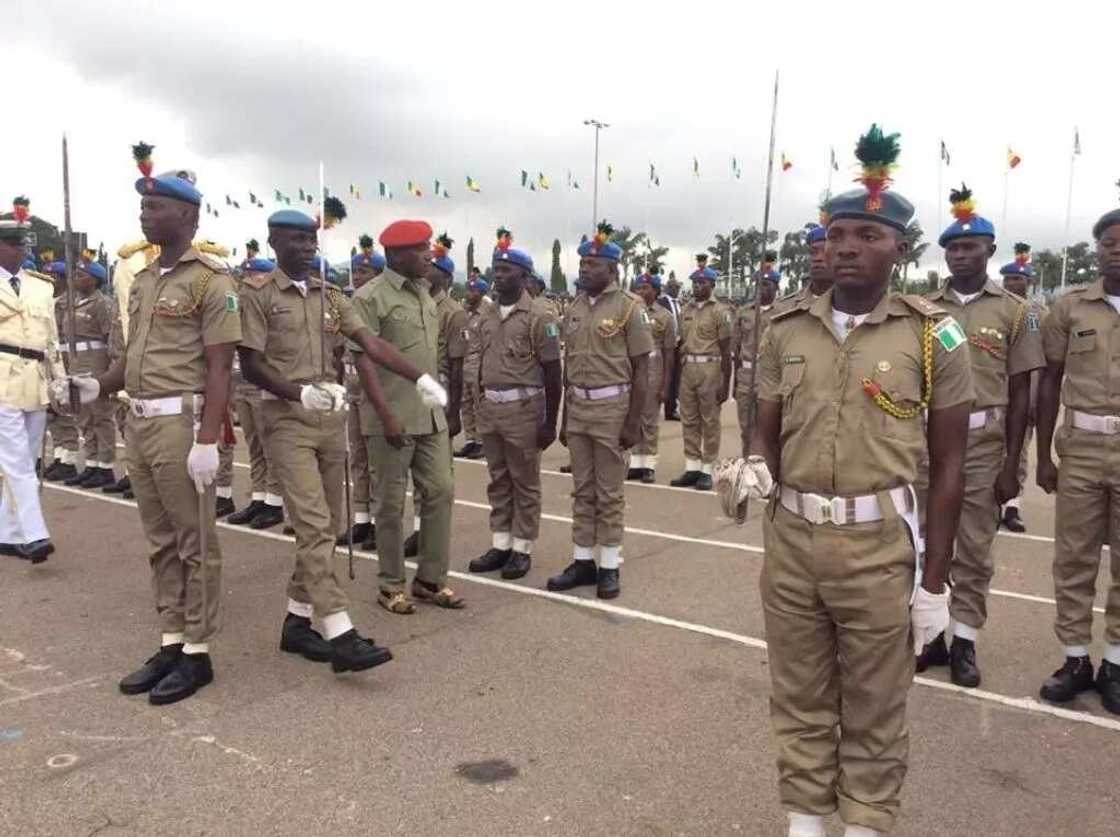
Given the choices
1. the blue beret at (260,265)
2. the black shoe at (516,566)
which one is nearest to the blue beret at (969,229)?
the black shoe at (516,566)

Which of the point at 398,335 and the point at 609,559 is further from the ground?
the point at 398,335

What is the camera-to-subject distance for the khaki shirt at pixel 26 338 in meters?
6.15

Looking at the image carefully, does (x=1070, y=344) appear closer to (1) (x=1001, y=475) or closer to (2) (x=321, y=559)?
(1) (x=1001, y=475)

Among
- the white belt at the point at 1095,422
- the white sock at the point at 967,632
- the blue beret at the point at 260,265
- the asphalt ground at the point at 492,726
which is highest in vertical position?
the blue beret at the point at 260,265

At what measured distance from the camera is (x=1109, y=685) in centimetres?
406

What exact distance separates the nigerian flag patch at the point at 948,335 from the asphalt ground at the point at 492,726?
172 centimetres

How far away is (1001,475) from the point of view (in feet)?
14.1

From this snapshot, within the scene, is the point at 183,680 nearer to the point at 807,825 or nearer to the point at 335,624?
the point at 335,624

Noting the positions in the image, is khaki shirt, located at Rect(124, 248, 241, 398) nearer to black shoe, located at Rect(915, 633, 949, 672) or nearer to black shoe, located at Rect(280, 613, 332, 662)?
black shoe, located at Rect(280, 613, 332, 662)

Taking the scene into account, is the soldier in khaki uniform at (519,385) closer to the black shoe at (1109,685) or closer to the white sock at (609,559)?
the white sock at (609,559)

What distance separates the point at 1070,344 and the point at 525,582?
352cm

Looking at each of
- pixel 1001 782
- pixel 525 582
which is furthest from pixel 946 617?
pixel 525 582

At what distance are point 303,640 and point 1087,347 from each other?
13.6 ft

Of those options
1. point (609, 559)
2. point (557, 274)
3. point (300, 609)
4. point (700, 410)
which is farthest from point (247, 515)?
point (557, 274)
